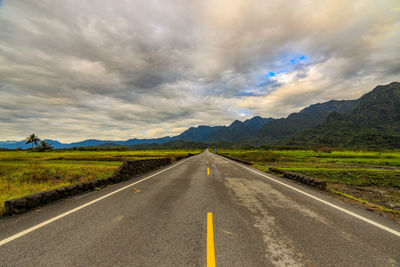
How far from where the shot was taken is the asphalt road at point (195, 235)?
2541 mm

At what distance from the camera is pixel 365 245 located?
303 centimetres

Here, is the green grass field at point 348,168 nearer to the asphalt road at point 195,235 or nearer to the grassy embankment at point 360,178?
the grassy embankment at point 360,178

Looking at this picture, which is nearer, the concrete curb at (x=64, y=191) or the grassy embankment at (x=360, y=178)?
the concrete curb at (x=64, y=191)

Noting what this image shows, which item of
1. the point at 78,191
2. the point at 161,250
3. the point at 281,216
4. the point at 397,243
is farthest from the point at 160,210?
the point at 397,243

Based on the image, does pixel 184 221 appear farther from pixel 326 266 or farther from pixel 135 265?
pixel 326 266

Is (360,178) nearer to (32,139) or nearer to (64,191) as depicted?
(64,191)

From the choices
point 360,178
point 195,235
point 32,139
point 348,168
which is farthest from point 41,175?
point 32,139

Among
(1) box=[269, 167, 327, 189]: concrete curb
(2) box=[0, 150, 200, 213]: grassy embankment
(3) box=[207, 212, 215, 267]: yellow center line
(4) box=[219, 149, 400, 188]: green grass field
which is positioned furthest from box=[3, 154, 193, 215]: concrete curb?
(4) box=[219, 149, 400, 188]: green grass field

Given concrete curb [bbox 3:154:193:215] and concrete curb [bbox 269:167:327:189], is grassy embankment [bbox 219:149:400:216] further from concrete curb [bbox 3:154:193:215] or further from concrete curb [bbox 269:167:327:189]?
concrete curb [bbox 3:154:193:215]

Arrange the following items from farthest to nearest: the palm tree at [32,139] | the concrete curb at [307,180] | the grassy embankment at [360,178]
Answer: the palm tree at [32,139]
the concrete curb at [307,180]
the grassy embankment at [360,178]

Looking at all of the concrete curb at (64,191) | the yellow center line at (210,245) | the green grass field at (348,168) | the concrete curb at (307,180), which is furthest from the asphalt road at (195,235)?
the green grass field at (348,168)

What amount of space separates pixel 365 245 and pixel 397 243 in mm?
761

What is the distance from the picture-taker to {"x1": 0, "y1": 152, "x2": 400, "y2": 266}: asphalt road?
2.54 m

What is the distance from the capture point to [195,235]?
326 cm
